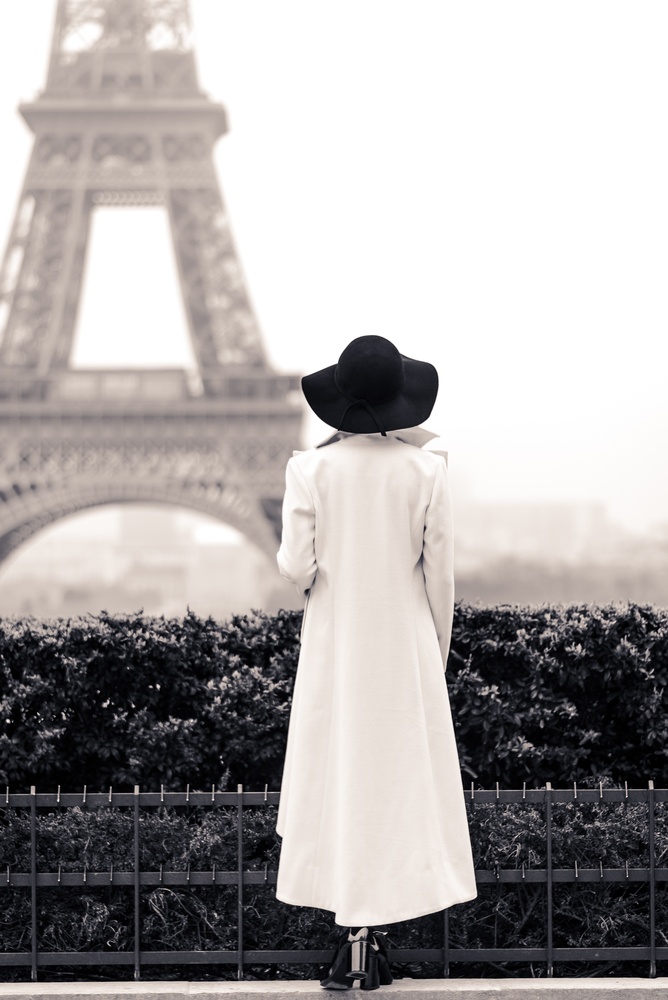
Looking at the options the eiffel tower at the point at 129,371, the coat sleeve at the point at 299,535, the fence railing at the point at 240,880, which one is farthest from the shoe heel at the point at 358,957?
the eiffel tower at the point at 129,371

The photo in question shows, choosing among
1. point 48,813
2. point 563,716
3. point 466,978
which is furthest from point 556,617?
point 48,813

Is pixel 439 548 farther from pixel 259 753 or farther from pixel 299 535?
pixel 259 753

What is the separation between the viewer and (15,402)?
766 inches

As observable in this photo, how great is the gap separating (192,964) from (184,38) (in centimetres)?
2232

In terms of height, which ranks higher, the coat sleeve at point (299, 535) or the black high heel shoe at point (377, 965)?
the coat sleeve at point (299, 535)

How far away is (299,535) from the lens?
7.34ft

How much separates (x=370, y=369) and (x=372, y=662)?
0.68m

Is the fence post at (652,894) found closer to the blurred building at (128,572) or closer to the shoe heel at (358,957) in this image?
the shoe heel at (358,957)

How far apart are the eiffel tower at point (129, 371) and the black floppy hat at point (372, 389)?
51.5 ft

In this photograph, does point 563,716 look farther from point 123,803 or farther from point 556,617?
point 123,803

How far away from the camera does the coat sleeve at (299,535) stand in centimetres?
224

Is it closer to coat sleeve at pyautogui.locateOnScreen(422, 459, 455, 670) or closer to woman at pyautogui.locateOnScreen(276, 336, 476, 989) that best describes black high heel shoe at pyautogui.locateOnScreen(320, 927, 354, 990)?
woman at pyautogui.locateOnScreen(276, 336, 476, 989)

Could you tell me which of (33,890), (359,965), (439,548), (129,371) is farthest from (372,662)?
(129,371)

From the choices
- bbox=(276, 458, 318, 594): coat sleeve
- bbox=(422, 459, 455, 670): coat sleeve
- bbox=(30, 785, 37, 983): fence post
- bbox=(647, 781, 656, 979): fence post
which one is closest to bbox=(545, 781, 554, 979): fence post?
bbox=(647, 781, 656, 979): fence post
